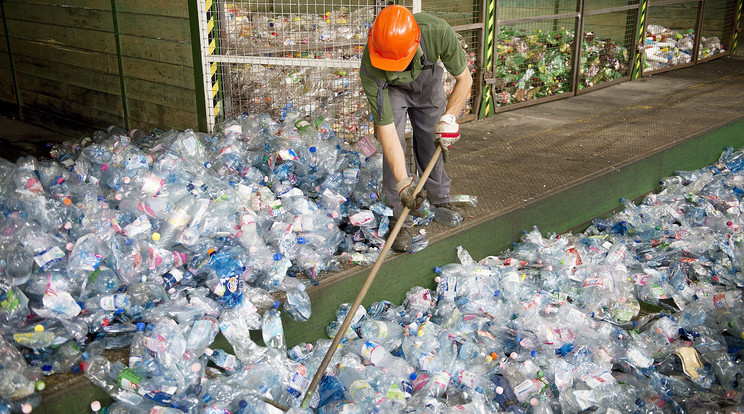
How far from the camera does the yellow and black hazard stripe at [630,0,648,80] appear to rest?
376 inches

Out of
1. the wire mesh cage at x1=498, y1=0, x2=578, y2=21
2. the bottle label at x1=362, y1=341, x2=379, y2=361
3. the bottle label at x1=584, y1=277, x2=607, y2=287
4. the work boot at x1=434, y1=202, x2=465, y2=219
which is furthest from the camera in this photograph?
the wire mesh cage at x1=498, y1=0, x2=578, y2=21

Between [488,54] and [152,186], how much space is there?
460 centimetres

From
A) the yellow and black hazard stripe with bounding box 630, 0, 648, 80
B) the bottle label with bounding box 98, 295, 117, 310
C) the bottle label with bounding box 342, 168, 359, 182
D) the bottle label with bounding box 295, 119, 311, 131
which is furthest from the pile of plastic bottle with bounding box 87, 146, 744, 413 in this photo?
the yellow and black hazard stripe with bounding box 630, 0, 648, 80

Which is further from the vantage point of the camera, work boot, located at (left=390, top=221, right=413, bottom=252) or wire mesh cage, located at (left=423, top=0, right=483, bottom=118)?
wire mesh cage, located at (left=423, top=0, right=483, bottom=118)

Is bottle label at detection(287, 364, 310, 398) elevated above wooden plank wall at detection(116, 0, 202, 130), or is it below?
below

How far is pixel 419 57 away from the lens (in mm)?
3832

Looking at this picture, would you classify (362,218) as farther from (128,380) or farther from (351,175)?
(128,380)

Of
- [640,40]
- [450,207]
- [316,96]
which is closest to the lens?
[450,207]

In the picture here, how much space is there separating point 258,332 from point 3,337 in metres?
1.18

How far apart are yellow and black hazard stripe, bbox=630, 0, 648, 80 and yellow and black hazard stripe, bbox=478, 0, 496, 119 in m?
3.35

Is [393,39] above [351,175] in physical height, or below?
above

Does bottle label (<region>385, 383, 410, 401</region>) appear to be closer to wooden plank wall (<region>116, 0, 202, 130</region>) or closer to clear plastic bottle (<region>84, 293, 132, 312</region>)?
clear plastic bottle (<region>84, 293, 132, 312</region>)

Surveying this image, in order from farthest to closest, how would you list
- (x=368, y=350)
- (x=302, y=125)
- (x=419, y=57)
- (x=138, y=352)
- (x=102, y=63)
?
(x=102, y=63)
(x=302, y=125)
(x=419, y=57)
(x=368, y=350)
(x=138, y=352)

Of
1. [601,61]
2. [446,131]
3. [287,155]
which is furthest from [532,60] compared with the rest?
[446,131]
